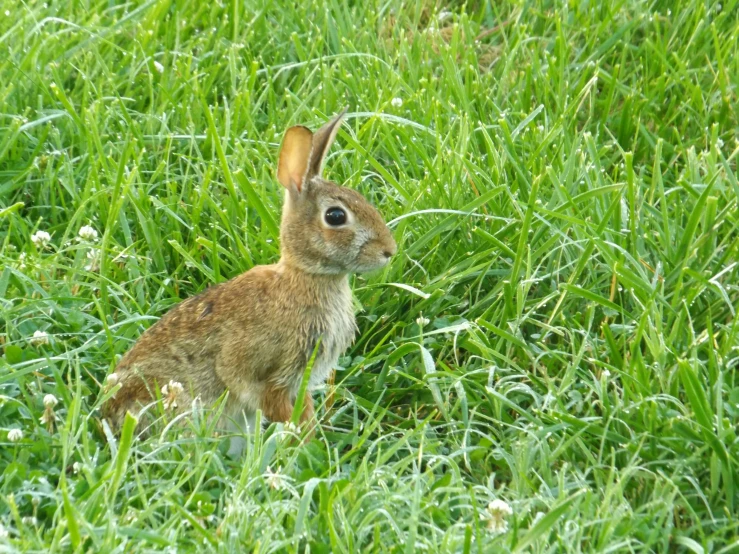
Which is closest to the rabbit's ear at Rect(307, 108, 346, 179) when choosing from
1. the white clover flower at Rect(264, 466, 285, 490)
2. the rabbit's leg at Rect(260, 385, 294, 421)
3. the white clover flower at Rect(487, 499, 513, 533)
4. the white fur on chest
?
the white fur on chest

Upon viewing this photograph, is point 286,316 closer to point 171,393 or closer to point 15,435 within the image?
point 171,393

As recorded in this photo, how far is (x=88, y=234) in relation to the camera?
4.95m

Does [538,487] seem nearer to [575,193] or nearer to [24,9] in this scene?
[575,193]

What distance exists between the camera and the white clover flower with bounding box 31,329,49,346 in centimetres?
452

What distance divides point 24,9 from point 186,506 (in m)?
3.49

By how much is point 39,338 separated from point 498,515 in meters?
1.88

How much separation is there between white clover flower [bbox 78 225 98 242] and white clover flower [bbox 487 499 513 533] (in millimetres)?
2142

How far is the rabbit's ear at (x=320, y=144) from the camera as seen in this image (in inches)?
176

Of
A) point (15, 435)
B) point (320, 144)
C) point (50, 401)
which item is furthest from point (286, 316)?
point (15, 435)

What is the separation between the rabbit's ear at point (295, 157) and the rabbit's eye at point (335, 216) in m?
0.16

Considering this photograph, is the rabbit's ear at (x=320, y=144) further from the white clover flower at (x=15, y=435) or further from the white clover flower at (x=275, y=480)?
the white clover flower at (x=15, y=435)

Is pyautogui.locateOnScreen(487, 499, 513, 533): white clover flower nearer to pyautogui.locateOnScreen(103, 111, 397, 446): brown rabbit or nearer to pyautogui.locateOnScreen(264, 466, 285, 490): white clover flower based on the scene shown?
pyautogui.locateOnScreen(264, 466, 285, 490): white clover flower

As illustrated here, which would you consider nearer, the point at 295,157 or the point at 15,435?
the point at 15,435

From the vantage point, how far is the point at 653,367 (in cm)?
424
